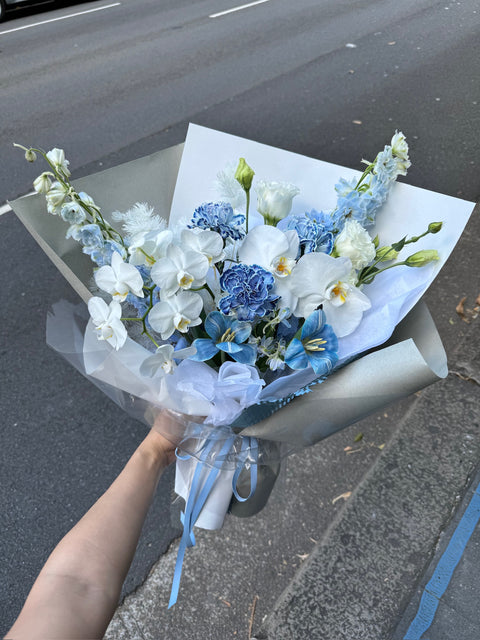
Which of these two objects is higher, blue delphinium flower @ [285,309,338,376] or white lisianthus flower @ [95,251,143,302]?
white lisianthus flower @ [95,251,143,302]

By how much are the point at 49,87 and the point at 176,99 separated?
173cm

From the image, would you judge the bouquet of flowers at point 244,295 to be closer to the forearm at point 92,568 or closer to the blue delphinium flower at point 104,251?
the blue delphinium flower at point 104,251

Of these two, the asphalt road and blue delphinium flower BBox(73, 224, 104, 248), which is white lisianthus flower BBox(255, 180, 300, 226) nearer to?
blue delphinium flower BBox(73, 224, 104, 248)

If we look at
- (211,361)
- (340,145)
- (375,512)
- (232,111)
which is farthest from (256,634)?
(232,111)

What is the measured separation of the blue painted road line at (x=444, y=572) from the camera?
76.7 inches

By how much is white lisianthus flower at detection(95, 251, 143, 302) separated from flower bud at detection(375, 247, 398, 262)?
0.49 metres

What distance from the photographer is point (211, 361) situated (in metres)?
1.15

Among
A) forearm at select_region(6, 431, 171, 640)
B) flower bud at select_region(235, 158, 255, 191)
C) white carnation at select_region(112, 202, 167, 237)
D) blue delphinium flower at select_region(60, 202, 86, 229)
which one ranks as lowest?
forearm at select_region(6, 431, 171, 640)

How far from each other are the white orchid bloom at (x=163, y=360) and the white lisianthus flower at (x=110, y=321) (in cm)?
6

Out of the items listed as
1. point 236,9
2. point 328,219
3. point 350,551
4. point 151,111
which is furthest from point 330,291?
point 236,9

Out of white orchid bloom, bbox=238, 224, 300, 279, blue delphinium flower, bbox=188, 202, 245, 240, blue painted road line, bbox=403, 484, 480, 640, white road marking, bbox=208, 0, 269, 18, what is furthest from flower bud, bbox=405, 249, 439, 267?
white road marking, bbox=208, 0, 269, 18

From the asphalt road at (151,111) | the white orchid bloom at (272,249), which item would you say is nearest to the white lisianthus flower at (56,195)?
the white orchid bloom at (272,249)

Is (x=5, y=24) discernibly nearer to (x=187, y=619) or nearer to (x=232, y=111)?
(x=232, y=111)

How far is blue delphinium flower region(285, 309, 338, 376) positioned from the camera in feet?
3.29
